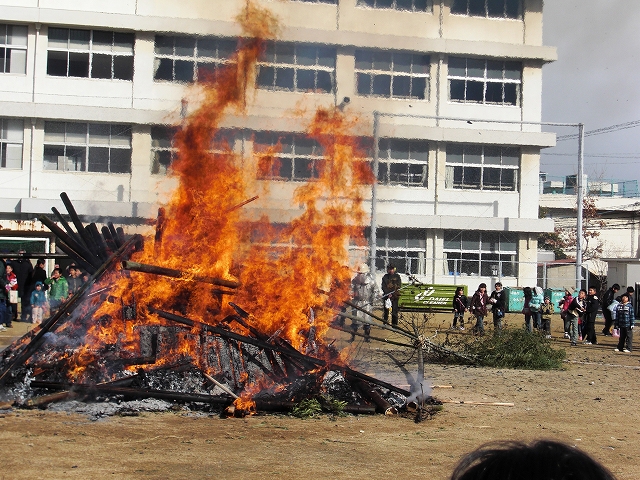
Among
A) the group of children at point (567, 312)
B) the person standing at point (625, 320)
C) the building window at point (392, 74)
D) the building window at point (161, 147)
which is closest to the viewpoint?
the person standing at point (625, 320)

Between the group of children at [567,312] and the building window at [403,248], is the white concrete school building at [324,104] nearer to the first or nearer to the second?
the building window at [403,248]

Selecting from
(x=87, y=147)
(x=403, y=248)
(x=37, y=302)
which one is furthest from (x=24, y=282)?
(x=403, y=248)

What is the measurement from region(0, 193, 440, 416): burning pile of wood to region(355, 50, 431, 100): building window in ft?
69.9

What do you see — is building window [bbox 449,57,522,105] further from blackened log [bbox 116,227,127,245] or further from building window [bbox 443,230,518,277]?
blackened log [bbox 116,227,127,245]

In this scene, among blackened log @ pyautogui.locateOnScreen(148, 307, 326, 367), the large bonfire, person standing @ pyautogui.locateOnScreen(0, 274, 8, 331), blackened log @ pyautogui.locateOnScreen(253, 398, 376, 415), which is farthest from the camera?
person standing @ pyautogui.locateOnScreen(0, 274, 8, 331)

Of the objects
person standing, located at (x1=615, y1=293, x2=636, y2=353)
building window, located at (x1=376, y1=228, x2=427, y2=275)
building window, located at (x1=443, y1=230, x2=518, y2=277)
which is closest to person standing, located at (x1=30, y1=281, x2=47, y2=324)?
person standing, located at (x1=615, y1=293, x2=636, y2=353)

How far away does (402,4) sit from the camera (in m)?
30.7

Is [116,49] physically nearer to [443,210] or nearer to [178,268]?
[443,210]

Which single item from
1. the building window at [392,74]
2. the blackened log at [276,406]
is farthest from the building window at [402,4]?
the blackened log at [276,406]

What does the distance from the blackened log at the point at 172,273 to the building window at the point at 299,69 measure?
1735 cm

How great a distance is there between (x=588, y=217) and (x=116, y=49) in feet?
115

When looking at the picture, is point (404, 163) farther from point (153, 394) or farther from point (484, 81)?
point (153, 394)

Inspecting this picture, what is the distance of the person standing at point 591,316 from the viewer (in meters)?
20.4

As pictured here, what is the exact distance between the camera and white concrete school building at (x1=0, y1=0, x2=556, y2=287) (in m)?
28.4
